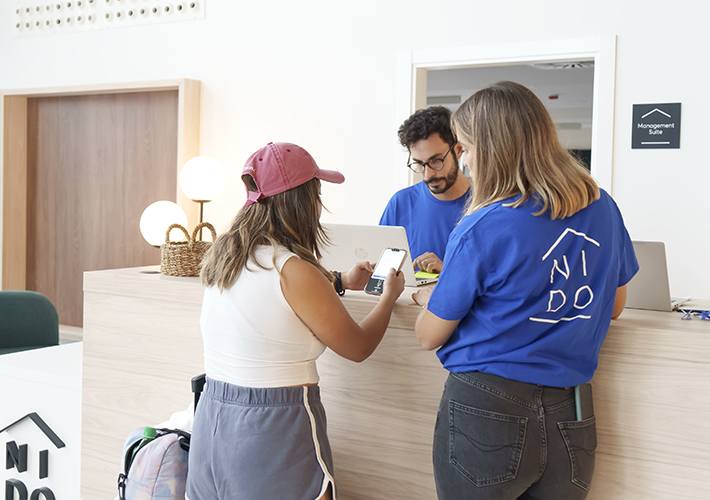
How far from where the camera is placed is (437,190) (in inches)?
100

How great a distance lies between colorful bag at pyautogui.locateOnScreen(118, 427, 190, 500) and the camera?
61.7 inches

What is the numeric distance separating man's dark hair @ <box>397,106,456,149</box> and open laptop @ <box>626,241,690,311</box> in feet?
3.32

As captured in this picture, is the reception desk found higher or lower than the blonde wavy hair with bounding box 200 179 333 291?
lower

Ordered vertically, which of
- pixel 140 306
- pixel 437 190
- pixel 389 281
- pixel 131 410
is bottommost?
pixel 131 410

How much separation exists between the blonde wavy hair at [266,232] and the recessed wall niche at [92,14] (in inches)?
126

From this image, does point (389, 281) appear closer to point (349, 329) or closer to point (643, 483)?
point (349, 329)

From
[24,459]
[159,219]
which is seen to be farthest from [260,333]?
[159,219]

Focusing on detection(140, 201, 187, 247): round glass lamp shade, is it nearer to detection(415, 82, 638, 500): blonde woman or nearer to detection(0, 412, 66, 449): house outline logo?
detection(0, 412, 66, 449): house outline logo

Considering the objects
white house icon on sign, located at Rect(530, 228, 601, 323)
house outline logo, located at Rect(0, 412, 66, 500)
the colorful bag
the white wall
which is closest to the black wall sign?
the white wall

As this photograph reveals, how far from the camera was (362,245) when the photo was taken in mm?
1910

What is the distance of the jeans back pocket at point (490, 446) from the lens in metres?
1.20

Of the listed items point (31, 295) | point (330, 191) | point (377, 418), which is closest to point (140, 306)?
point (377, 418)

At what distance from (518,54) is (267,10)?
1604mm

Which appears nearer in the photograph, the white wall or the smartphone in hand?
the smartphone in hand
